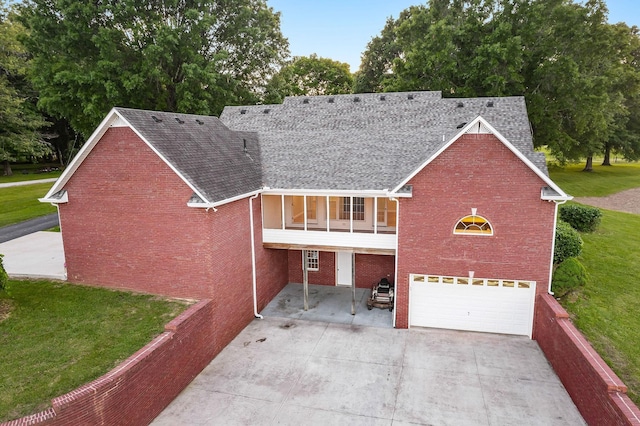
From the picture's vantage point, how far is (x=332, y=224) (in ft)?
57.4

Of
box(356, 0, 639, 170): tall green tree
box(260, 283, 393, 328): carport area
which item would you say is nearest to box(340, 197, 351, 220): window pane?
box(260, 283, 393, 328): carport area

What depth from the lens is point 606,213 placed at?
27.3 meters

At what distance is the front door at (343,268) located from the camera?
18469 millimetres

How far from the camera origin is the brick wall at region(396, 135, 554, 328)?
12828mm

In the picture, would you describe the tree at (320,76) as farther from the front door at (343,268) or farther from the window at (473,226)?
the window at (473,226)

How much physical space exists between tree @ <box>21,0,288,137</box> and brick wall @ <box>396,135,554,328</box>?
18.0 meters

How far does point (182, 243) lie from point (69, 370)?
467cm

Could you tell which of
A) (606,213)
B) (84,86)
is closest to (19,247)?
(84,86)

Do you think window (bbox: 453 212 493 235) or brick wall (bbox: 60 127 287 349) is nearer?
brick wall (bbox: 60 127 287 349)

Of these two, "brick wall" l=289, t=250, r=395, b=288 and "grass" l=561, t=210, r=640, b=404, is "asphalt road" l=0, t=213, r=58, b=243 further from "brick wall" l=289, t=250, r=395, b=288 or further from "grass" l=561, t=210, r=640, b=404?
"grass" l=561, t=210, r=640, b=404

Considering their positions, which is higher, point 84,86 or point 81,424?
point 84,86

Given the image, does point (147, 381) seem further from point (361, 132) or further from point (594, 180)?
point (594, 180)

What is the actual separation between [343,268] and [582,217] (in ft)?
46.6

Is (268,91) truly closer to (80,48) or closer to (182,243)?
(80,48)
